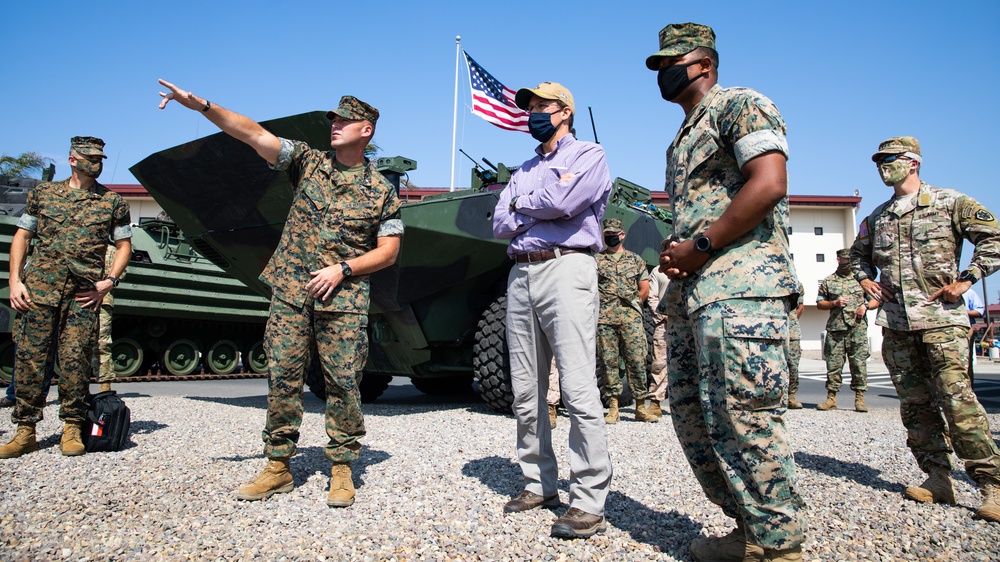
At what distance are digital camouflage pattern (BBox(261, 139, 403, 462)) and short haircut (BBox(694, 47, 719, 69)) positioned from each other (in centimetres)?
152

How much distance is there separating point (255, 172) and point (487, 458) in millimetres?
2592

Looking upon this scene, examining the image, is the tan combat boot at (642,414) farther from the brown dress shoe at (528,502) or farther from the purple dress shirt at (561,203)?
the purple dress shirt at (561,203)

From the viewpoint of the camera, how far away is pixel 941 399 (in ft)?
10.3

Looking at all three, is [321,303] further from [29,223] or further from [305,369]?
[29,223]

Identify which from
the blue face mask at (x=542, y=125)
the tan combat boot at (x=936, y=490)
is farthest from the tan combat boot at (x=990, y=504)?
the blue face mask at (x=542, y=125)

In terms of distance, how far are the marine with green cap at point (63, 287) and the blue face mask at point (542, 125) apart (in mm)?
2614

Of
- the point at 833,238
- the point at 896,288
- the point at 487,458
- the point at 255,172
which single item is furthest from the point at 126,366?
the point at 833,238

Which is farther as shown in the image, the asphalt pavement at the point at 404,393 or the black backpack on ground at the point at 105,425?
the asphalt pavement at the point at 404,393

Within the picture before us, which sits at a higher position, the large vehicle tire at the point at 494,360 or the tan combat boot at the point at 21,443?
the large vehicle tire at the point at 494,360

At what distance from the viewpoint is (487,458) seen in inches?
147

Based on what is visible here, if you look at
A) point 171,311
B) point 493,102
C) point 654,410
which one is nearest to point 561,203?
point 654,410

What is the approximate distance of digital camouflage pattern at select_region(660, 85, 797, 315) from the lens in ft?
6.61

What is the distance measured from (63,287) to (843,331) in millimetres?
7014

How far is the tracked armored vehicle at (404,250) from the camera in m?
4.96
